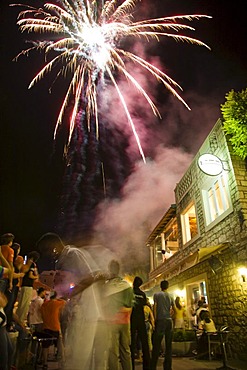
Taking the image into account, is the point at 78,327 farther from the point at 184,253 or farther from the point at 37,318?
the point at 184,253

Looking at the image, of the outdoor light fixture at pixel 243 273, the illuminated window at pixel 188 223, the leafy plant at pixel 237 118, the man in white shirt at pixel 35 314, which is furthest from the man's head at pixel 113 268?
the illuminated window at pixel 188 223

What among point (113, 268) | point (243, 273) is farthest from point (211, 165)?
point (113, 268)

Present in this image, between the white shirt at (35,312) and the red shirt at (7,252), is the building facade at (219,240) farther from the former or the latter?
the red shirt at (7,252)

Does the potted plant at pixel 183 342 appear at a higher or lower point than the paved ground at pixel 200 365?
higher

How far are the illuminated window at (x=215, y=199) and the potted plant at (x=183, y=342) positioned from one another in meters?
3.51

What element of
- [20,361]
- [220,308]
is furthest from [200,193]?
[20,361]

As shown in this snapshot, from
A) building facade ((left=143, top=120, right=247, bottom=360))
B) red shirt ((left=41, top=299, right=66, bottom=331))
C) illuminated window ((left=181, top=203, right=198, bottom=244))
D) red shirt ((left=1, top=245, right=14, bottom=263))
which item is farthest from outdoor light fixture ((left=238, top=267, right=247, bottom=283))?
red shirt ((left=1, top=245, right=14, bottom=263))

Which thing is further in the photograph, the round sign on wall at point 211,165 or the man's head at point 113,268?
the round sign on wall at point 211,165

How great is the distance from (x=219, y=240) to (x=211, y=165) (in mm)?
2310

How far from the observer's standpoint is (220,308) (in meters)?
7.52

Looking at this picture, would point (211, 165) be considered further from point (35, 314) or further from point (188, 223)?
point (35, 314)

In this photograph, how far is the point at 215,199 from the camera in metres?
8.85

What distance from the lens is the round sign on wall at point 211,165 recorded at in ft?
25.4

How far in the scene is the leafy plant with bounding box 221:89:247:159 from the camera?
23.5ft
